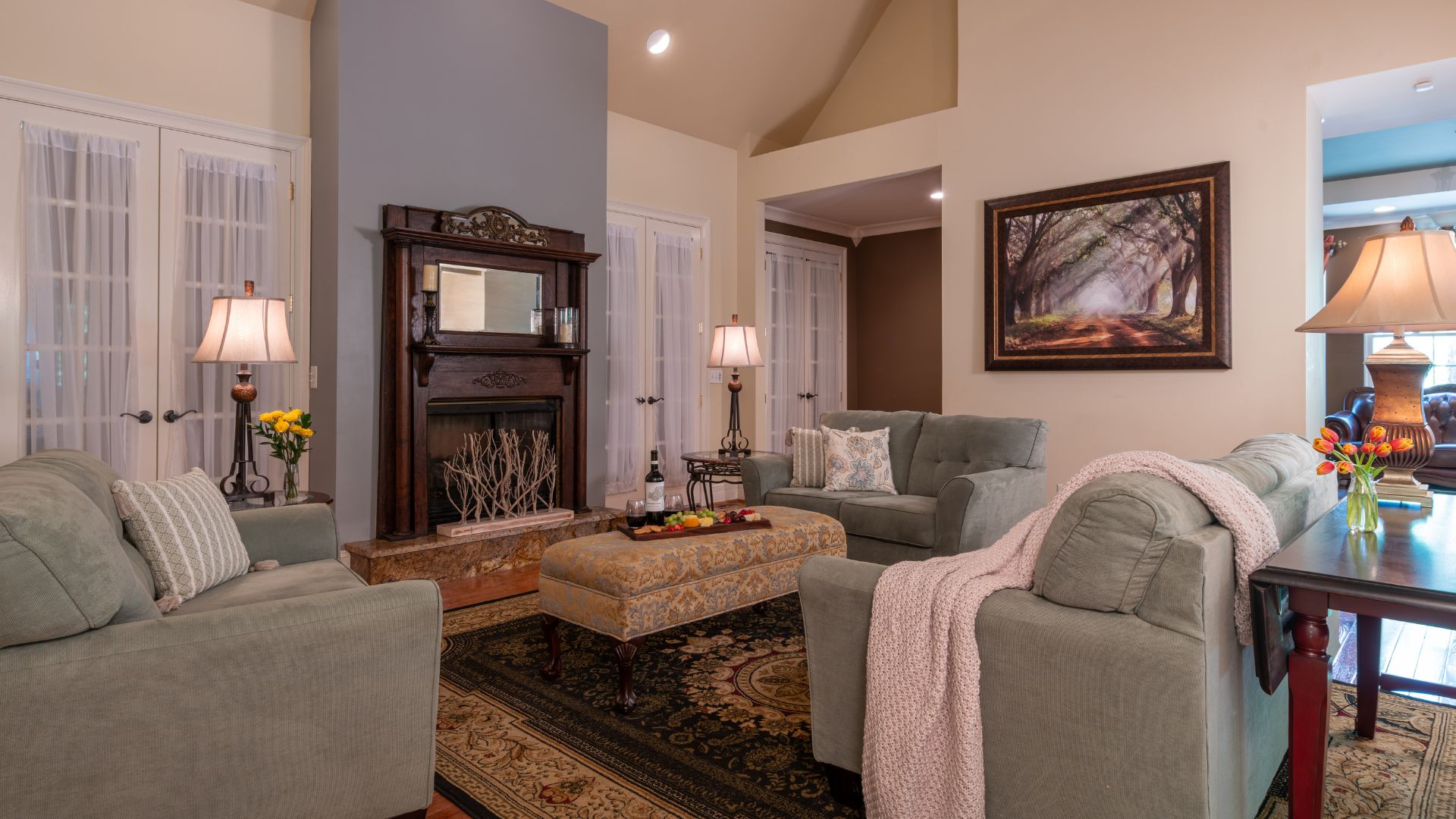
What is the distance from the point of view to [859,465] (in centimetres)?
462

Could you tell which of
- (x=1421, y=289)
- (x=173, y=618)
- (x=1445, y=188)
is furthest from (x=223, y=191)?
(x=1445, y=188)

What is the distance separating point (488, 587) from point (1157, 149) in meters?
4.59

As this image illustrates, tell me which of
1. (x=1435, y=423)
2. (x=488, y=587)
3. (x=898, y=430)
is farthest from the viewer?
(x=1435, y=423)

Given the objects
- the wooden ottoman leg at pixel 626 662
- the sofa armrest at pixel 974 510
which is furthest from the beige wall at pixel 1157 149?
the wooden ottoman leg at pixel 626 662

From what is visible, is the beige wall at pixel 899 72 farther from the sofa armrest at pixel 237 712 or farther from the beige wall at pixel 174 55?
the sofa armrest at pixel 237 712

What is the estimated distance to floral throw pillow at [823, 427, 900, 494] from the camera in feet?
15.1

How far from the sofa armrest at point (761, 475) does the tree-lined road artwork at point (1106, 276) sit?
1.89 metres

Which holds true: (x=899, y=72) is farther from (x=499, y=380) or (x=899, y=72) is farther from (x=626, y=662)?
(x=626, y=662)

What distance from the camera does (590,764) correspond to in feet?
7.59

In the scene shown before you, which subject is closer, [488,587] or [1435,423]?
[488,587]

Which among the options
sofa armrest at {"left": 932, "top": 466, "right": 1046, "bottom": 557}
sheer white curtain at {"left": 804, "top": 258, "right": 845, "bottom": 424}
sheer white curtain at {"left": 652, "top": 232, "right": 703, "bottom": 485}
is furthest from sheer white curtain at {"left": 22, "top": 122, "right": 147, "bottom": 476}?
sheer white curtain at {"left": 804, "top": 258, "right": 845, "bottom": 424}

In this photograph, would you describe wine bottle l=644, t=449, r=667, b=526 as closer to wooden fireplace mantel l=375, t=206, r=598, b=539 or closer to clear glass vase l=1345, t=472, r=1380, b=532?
wooden fireplace mantel l=375, t=206, r=598, b=539

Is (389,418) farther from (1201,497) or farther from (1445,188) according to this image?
(1445,188)

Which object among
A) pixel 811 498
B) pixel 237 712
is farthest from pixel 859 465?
pixel 237 712
